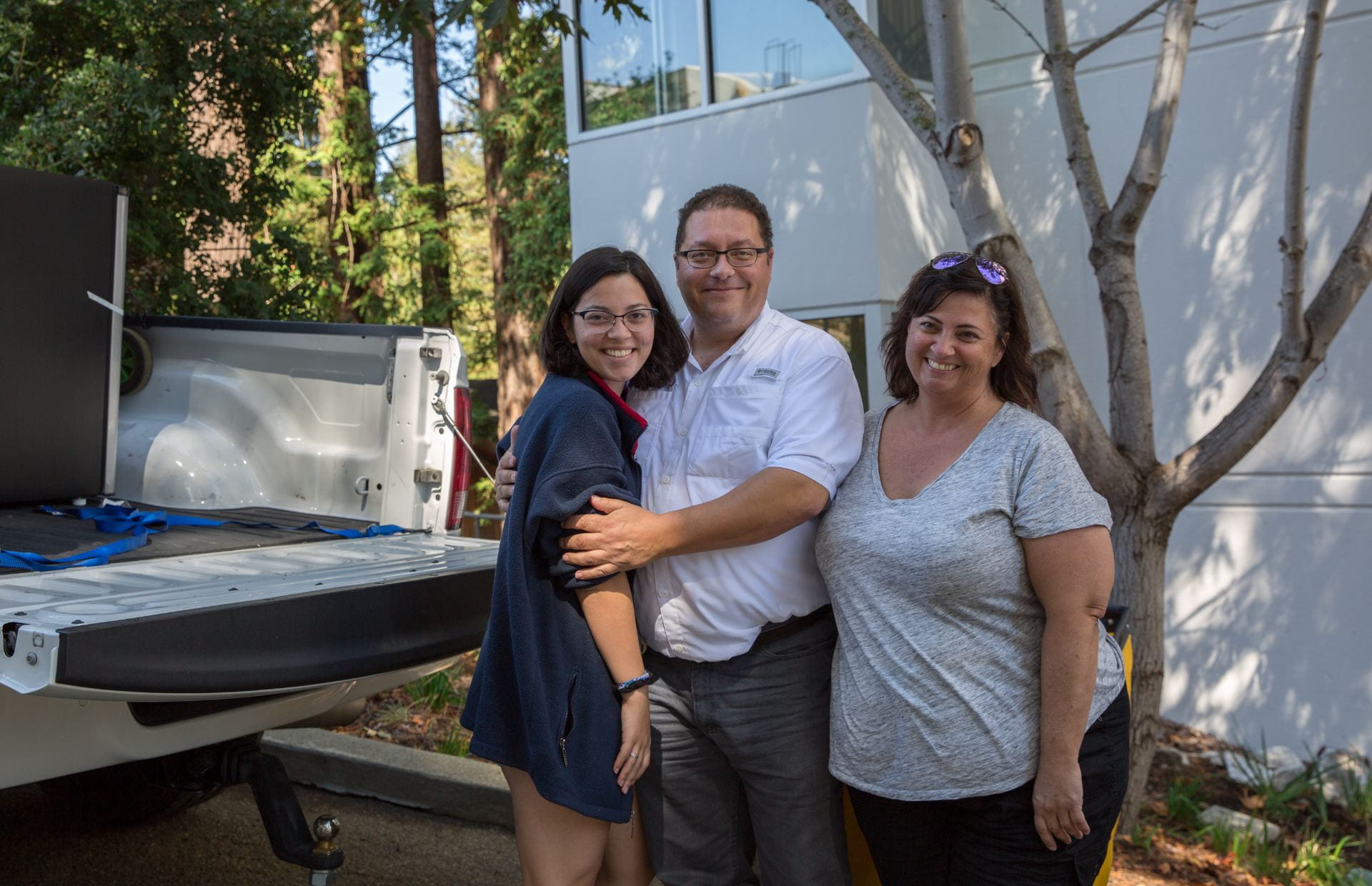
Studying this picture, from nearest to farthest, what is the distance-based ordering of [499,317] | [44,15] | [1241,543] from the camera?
[1241,543]
[44,15]
[499,317]

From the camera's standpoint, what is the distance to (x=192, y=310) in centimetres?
733

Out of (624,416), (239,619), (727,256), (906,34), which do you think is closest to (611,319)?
(624,416)

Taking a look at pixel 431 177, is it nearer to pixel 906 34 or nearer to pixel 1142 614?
pixel 906 34

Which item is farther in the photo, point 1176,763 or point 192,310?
point 192,310

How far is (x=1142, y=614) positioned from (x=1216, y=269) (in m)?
2.71

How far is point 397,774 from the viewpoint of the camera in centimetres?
490

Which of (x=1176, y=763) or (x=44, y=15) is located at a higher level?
(x=44, y=15)

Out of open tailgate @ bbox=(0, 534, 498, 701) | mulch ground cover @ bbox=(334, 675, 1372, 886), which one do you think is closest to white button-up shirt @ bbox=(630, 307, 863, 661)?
open tailgate @ bbox=(0, 534, 498, 701)

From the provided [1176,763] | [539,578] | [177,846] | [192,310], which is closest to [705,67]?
[192,310]

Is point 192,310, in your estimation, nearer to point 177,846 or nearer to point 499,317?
point 177,846

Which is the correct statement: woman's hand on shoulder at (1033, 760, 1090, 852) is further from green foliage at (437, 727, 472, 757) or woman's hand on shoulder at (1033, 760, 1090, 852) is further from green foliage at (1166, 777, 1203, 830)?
green foliage at (437, 727, 472, 757)

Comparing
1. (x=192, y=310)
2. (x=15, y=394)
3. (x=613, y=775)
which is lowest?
(x=613, y=775)

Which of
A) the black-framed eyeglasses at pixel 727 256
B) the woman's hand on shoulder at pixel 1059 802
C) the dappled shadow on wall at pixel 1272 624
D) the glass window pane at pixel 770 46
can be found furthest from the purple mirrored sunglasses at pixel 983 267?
the glass window pane at pixel 770 46

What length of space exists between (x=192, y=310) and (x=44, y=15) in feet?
5.95
